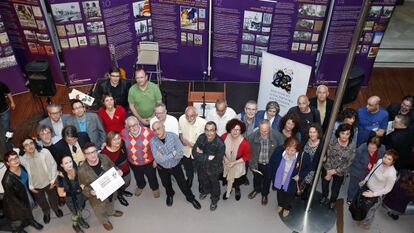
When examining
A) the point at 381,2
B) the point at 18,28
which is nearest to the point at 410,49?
the point at 381,2

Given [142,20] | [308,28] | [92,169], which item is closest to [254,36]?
[308,28]

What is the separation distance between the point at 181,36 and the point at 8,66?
10.6 feet

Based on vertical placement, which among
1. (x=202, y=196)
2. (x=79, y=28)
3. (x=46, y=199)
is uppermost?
(x=79, y=28)

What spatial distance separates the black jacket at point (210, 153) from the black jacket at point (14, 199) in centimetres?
215

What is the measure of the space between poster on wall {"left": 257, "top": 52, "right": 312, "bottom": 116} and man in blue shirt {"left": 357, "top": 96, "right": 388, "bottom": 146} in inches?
41.3

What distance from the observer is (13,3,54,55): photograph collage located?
7152 millimetres

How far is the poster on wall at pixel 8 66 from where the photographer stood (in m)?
7.20

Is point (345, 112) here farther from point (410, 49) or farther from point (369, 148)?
point (410, 49)

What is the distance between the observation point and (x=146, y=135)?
5.13 metres

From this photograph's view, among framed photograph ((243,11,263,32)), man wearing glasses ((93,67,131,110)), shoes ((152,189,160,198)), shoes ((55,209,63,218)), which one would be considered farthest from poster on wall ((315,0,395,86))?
shoes ((55,209,63,218))

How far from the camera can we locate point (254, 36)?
7.57 meters

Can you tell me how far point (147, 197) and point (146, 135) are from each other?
136 centimetres

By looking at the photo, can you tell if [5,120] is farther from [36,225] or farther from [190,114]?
[190,114]

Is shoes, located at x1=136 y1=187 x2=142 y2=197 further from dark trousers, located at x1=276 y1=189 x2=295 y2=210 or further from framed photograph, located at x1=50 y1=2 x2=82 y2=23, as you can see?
framed photograph, located at x1=50 y1=2 x2=82 y2=23
